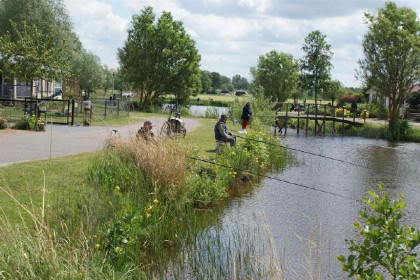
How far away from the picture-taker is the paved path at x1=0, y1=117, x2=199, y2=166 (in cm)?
1460

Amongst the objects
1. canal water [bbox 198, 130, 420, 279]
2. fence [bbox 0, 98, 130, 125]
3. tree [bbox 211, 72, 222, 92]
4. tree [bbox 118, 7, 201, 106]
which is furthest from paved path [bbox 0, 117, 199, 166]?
tree [bbox 211, 72, 222, 92]

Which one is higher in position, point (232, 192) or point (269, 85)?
point (269, 85)

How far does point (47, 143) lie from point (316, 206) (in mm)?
8832

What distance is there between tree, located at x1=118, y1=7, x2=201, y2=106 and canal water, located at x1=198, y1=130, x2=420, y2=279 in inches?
930

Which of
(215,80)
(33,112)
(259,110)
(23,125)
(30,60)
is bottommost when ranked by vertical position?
(23,125)

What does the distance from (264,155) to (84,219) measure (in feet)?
37.9

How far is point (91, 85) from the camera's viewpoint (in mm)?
72812

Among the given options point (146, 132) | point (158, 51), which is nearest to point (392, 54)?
point (158, 51)

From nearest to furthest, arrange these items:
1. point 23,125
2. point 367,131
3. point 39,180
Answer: point 39,180
point 23,125
point 367,131

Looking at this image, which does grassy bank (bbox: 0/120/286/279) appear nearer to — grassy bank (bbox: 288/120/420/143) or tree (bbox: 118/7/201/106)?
grassy bank (bbox: 288/120/420/143)

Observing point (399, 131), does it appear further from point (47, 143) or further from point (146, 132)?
point (146, 132)

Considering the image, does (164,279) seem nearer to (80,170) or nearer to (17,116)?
(80,170)

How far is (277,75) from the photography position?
2901 inches

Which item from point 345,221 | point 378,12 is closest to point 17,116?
point 345,221
